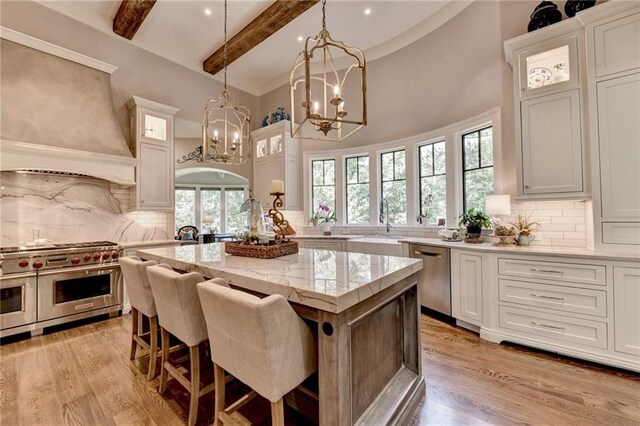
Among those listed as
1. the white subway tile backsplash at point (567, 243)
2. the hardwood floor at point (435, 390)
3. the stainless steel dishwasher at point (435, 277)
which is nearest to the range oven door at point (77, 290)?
the hardwood floor at point (435, 390)

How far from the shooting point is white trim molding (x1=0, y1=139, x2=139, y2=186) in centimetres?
299

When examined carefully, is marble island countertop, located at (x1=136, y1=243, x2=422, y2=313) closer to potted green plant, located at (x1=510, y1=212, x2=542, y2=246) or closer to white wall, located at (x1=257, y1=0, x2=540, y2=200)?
potted green plant, located at (x1=510, y1=212, x2=542, y2=246)

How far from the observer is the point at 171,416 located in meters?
1.80

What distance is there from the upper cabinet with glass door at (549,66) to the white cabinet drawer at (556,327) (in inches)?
84.5

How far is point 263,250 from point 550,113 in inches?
119

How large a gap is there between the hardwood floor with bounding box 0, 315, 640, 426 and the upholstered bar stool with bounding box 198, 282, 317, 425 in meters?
0.71

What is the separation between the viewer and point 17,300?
298 centimetres

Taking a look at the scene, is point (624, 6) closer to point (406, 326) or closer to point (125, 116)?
point (406, 326)

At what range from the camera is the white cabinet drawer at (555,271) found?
232 centimetres

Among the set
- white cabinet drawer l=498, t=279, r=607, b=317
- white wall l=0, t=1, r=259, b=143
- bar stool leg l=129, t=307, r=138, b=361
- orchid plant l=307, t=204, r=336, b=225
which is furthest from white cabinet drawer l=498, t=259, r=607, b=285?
white wall l=0, t=1, r=259, b=143

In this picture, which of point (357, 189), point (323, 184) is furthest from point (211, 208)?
point (357, 189)

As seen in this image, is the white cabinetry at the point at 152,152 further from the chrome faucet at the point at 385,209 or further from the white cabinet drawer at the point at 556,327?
the white cabinet drawer at the point at 556,327

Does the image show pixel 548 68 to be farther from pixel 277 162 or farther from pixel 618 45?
pixel 277 162

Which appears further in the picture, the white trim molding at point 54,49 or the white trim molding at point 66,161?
the white trim molding at point 54,49
